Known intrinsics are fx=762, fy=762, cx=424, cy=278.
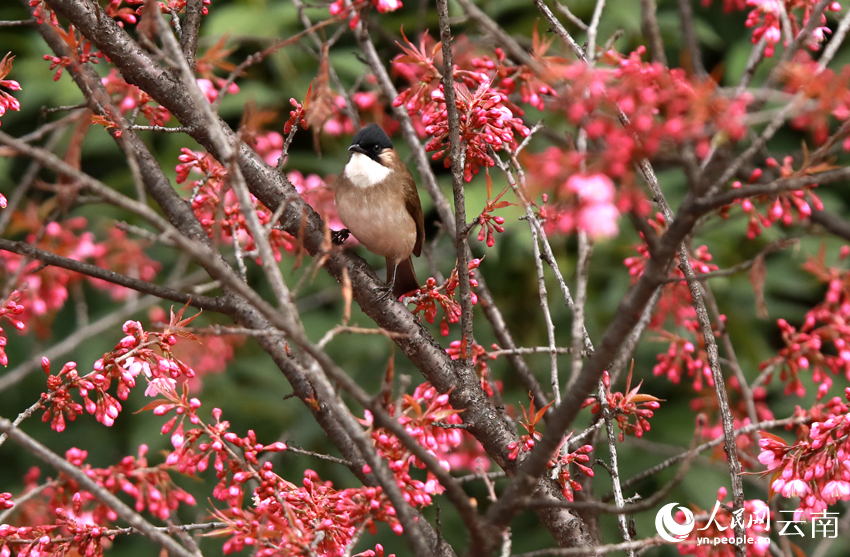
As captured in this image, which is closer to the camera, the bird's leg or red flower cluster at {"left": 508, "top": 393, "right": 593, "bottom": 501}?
red flower cluster at {"left": 508, "top": 393, "right": 593, "bottom": 501}

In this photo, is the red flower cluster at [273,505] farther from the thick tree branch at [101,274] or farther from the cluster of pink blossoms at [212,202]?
the cluster of pink blossoms at [212,202]

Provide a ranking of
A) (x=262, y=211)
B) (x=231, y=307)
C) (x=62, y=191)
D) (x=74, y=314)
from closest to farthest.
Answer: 1. (x=62, y=191)
2. (x=231, y=307)
3. (x=262, y=211)
4. (x=74, y=314)

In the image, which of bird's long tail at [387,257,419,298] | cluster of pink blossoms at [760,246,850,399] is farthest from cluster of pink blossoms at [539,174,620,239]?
bird's long tail at [387,257,419,298]

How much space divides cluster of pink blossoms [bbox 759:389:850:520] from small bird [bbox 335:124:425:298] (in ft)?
5.80

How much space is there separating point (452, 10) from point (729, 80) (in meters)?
1.87

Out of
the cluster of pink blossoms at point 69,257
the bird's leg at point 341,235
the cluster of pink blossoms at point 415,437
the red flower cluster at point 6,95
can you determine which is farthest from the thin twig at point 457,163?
the cluster of pink blossoms at point 69,257

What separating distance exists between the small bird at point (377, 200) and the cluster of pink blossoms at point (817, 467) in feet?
5.80

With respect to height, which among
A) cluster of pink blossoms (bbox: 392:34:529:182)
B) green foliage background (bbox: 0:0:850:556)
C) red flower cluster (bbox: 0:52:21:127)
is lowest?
green foliage background (bbox: 0:0:850:556)

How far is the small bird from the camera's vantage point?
3291mm

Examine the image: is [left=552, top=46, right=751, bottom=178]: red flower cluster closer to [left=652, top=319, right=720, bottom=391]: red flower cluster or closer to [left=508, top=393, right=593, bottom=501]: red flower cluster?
[left=508, top=393, right=593, bottom=501]: red flower cluster

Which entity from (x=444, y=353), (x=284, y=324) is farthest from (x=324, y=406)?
(x=284, y=324)

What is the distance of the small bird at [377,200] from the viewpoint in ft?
10.8

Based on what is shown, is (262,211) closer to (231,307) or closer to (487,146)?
(231,307)

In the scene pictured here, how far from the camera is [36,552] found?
1.83 m
